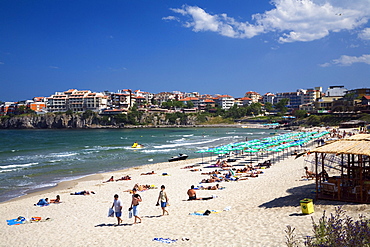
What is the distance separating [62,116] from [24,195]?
364ft

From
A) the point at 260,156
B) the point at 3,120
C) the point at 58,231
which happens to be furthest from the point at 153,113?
the point at 58,231

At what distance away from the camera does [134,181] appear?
2181cm

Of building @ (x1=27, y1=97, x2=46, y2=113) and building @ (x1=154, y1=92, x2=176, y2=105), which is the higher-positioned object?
building @ (x1=154, y1=92, x2=176, y2=105)

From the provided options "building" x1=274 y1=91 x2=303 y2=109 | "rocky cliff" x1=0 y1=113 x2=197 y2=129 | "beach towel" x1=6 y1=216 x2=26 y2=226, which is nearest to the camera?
"beach towel" x1=6 y1=216 x2=26 y2=226

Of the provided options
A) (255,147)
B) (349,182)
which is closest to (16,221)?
(349,182)

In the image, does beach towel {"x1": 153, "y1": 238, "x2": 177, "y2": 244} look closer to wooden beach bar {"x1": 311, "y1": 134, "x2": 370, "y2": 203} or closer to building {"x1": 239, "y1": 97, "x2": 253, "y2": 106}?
wooden beach bar {"x1": 311, "y1": 134, "x2": 370, "y2": 203}

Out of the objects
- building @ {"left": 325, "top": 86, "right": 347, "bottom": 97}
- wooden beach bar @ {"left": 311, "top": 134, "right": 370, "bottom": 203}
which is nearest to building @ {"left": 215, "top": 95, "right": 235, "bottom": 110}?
building @ {"left": 325, "top": 86, "right": 347, "bottom": 97}

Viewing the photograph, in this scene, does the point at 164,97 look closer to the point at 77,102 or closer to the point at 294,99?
the point at 77,102

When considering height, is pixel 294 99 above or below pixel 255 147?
above

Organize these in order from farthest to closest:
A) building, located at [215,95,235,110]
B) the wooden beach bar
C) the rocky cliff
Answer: building, located at [215,95,235,110] → the rocky cliff → the wooden beach bar

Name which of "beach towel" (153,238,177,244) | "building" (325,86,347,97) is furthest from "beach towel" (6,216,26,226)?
"building" (325,86,347,97)

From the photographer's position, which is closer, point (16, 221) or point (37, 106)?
point (16, 221)

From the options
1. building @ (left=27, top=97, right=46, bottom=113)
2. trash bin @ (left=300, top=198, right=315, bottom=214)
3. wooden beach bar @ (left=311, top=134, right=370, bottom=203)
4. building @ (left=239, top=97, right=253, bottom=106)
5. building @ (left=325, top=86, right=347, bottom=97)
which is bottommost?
trash bin @ (left=300, top=198, right=315, bottom=214)

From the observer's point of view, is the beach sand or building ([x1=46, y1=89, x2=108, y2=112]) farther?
building ([x1=46, y1=89, x2=108, y2=112])
